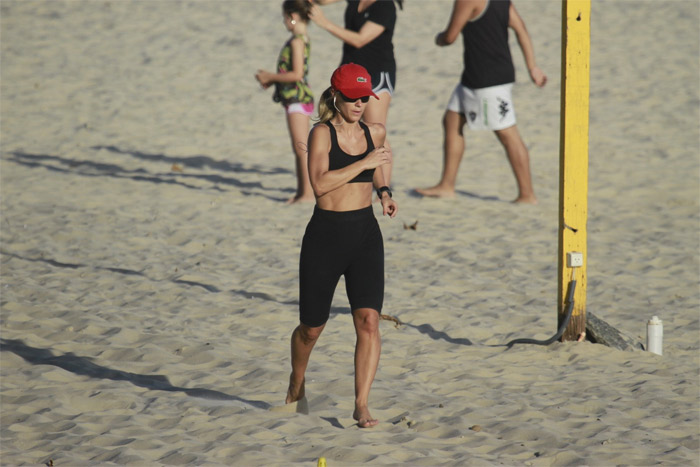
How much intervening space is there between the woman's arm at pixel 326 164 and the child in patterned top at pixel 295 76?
3924mm

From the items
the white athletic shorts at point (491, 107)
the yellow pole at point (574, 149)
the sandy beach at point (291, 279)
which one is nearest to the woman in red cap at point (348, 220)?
A: the sandy beach at point (291, 279)

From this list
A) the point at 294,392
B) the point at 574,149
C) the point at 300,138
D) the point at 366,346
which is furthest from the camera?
the point at 300,138

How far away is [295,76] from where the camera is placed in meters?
8.36

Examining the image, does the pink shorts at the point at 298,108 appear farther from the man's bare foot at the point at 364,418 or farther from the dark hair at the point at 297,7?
the man's bare foot at the point at 364,418

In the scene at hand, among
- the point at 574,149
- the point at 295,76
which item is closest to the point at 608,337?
the point at 574,149

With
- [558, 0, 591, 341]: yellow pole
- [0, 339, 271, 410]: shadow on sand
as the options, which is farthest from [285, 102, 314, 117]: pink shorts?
[0, 339, 271, 410]: shadow on sand

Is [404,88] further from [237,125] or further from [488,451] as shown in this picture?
[488,451]

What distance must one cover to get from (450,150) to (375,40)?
5.62 ft

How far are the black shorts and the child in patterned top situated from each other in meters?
3.89

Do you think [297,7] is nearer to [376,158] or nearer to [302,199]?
[302,199]

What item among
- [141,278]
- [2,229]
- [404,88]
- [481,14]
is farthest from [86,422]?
[404,88]

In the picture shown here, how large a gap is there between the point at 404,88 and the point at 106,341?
890cm

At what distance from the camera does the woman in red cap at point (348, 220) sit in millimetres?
4145

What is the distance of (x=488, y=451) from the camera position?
423 cm
